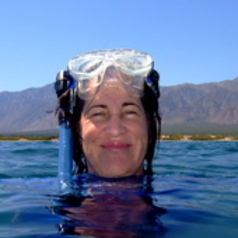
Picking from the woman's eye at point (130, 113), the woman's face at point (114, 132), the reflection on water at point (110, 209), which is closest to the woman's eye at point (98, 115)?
the woman's face at point (114, 132)

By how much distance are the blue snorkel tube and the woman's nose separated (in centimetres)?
57

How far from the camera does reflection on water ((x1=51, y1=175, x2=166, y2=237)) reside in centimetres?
254

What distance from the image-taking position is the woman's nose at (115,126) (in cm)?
366

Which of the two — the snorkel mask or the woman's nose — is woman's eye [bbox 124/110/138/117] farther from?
the snorkel mask

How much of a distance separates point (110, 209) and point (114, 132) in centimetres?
86

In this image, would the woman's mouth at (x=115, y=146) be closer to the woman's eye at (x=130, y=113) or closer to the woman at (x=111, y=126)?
the woman at (x=111, y=126)

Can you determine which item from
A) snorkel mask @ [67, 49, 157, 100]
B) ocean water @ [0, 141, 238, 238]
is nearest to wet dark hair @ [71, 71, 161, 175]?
snorkel mask @ [67, 49, 157, 100]

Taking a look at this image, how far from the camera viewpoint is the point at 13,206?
3449mm

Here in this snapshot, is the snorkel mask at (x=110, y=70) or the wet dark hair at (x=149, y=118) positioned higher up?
the snorkel mask at (x=110, y=70)

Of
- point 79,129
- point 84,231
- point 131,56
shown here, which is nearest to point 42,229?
point 84,231

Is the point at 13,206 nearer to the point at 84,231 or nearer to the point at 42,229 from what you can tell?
the point at 42,229

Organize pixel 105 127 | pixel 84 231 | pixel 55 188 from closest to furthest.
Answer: pixel 84 231 < pixel 105 127 < pixel 55 188

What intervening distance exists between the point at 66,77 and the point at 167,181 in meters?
1.64

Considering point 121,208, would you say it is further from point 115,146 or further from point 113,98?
point 113,98
